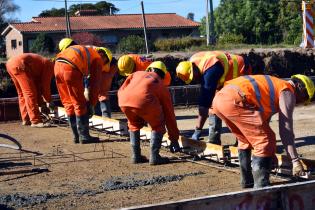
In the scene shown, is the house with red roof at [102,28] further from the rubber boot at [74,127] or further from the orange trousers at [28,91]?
the rubber boot at [74,127]

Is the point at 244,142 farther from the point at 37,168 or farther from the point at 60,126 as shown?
the point at 60,126

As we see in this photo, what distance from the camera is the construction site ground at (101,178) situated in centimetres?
645

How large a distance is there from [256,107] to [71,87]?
4.09 m

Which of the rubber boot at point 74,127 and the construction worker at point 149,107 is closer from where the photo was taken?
the construction worker at point 149,107

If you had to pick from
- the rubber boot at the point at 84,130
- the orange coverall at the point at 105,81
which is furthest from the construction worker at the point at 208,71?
the orange coverall at the point at 105,81

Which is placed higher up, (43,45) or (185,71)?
(185,71)

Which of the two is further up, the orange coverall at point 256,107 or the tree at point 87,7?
the tree at point 87,7

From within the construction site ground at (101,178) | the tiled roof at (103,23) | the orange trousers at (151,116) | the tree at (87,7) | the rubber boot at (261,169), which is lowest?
the construction site ground at (101,178)

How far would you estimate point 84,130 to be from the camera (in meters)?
9.76

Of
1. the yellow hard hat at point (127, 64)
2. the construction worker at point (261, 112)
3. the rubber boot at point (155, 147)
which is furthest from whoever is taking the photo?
the yellow hard hat at point (127, 64)

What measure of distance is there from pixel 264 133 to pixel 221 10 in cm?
4873

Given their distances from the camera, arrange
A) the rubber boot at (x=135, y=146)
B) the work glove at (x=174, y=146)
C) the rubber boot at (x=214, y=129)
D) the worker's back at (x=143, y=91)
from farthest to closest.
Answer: the rubber boot at (x=214, y=129) < the work glove at (x=174, y=146) < the rubber boot at (x=135, y=146) < the worker's back at (x=143, y=91)

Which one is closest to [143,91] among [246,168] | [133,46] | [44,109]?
[246,168]

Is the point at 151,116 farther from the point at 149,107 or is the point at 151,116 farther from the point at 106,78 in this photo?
the point at 106,78
